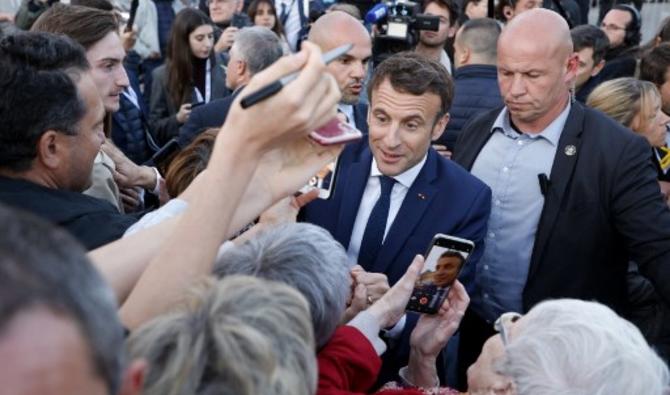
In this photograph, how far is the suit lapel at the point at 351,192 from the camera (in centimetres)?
328

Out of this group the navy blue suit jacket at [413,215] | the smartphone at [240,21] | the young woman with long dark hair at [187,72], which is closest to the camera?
the navy blue suit jacket at [413,215]

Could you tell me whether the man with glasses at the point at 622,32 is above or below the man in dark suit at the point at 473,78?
below

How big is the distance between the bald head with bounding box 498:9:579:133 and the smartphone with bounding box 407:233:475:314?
1.10 m

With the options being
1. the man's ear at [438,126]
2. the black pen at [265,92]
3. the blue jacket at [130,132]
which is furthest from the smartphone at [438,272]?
the blue jacket at [130,132]

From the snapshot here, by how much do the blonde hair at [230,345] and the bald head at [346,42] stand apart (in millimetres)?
3577

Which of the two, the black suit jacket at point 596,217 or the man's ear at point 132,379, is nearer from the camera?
the man's ear at point 132,379

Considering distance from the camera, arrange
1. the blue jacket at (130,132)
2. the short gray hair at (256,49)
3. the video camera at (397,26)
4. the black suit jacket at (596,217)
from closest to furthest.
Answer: the black suit jacket at (596,217) → the blue jacket at (130,132) → the short gray hair at (256,49) → the video camera at (397,26)

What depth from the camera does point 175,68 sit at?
7121mm

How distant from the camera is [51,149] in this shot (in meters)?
2.40

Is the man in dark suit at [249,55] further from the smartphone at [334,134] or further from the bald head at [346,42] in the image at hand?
the smartphone at [334,134]

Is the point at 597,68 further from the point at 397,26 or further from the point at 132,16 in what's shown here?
the point at 132,16

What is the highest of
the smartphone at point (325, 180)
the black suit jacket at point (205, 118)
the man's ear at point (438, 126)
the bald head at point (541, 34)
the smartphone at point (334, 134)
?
the smartphone at point (334, 134)

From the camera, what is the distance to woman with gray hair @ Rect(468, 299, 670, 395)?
2.01 meters

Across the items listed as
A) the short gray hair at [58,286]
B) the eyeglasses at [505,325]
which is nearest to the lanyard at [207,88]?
the eyeglasses at [505,325]
